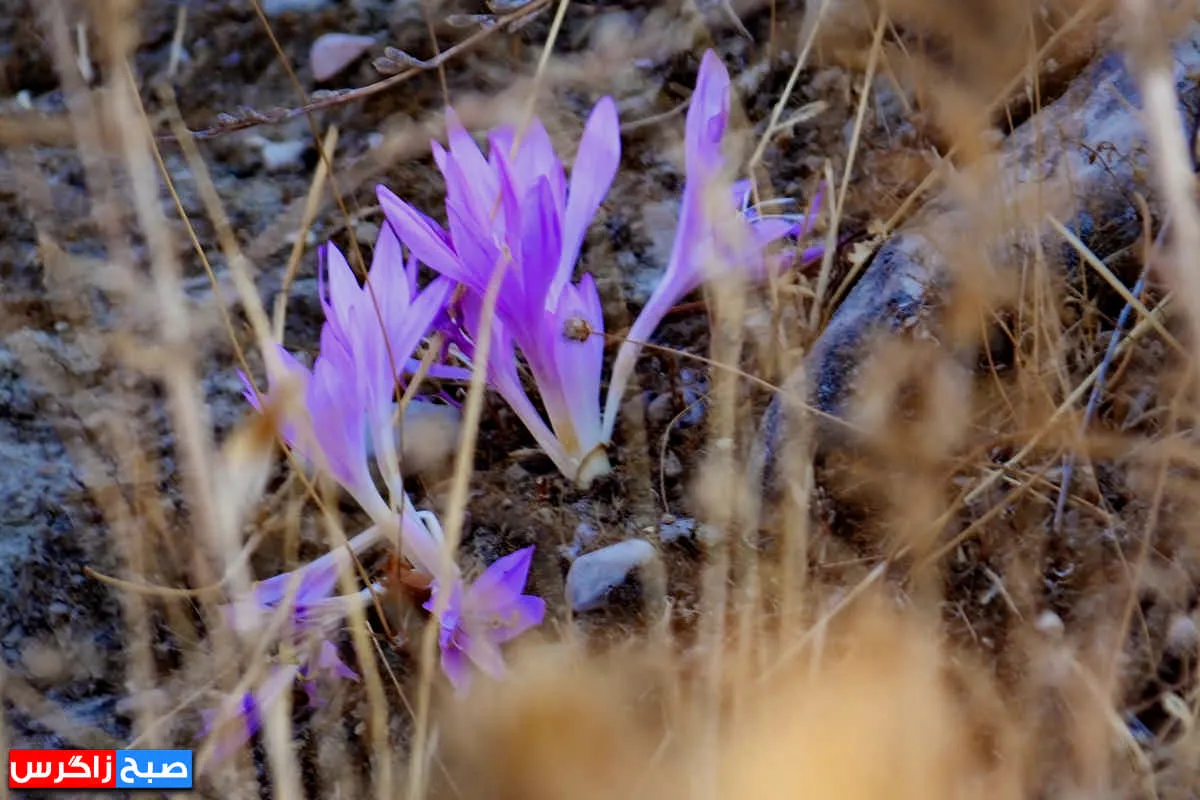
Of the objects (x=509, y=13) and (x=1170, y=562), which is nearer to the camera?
(x=1170, y=562)

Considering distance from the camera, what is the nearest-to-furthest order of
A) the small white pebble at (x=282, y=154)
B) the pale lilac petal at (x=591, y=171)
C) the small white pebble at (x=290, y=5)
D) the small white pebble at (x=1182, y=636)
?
the small white pebble at (x=1182, y=636) → the pale lilac petal at (x=591, y=171) → the small white pebble at (x=282, y=154) → the small white pebble at (x=290, y=5)

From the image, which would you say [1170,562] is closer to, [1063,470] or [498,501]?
[1063,470]

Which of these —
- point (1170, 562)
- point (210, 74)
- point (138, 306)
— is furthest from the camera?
point (210, 74)

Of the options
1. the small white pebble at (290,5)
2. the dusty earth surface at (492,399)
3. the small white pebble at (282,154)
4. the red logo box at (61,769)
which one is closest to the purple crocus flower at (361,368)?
the dusty earth surface at (492,399)

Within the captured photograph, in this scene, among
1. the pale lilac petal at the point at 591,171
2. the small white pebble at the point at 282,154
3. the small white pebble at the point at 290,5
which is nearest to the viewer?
the pale lilac petal at the point at 591,171

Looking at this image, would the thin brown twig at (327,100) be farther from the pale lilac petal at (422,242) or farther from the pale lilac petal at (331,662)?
the pale lilac petal at (331,662)

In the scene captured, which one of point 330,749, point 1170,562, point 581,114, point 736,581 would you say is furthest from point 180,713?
point 581,114

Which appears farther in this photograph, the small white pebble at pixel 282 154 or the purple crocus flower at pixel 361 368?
the small white pebble at pixel 282 154

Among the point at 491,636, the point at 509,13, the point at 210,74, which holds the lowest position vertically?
the point at 491,636
